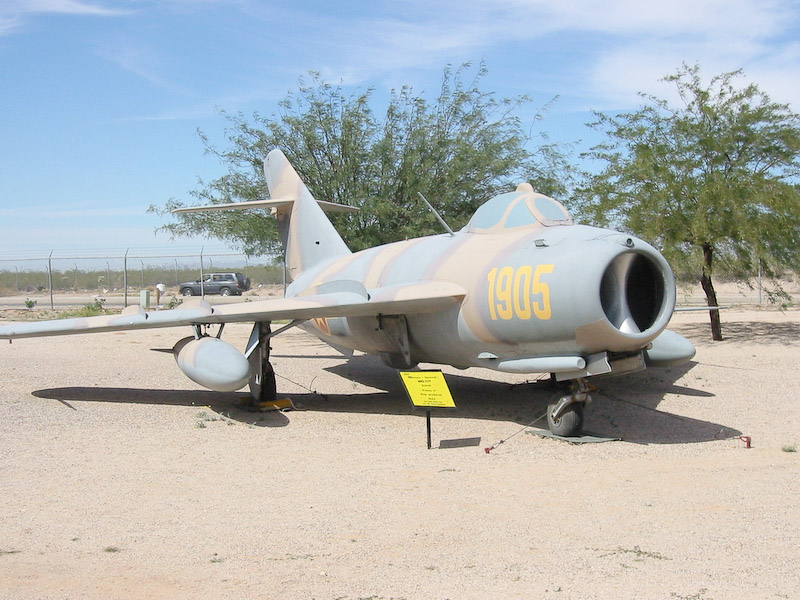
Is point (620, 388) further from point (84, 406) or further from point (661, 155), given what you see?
point (84, 406)

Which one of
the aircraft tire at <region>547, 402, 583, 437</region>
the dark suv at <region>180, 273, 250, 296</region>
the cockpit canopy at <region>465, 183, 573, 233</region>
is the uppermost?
the cockpit canopy at <region>465, 183, 573, 233</region>

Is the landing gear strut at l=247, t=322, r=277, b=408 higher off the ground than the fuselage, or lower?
lower

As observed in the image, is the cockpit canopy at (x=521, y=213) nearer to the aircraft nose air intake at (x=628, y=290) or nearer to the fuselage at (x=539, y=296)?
the fuselage at (x=539, y=296)

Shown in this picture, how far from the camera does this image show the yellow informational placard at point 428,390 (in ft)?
28.5

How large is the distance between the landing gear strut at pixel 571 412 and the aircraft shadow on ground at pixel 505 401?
540 millimetres

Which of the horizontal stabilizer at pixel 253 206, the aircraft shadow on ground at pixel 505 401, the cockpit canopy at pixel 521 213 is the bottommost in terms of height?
the aircraft shadow on ground at pixel 505 401

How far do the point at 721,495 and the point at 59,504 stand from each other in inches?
229

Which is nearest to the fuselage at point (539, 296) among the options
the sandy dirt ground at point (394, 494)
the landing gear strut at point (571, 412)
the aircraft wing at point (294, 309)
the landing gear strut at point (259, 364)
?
the aircraft wing at point (294, 309)

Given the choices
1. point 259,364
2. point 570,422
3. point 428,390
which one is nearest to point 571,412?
point 570,422

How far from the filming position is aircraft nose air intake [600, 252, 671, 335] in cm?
848

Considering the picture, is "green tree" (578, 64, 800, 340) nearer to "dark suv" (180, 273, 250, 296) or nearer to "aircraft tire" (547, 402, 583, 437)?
"aircraft tire" (547, 402, 583, 437)

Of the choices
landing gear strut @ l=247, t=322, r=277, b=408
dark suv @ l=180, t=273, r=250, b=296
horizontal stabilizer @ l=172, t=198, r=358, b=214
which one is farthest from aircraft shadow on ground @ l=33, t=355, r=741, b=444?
dark suv @ l=180, t=273, r=250, b=296

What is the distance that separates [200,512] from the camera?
644 cm

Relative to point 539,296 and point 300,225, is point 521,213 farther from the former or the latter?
point 300,225
